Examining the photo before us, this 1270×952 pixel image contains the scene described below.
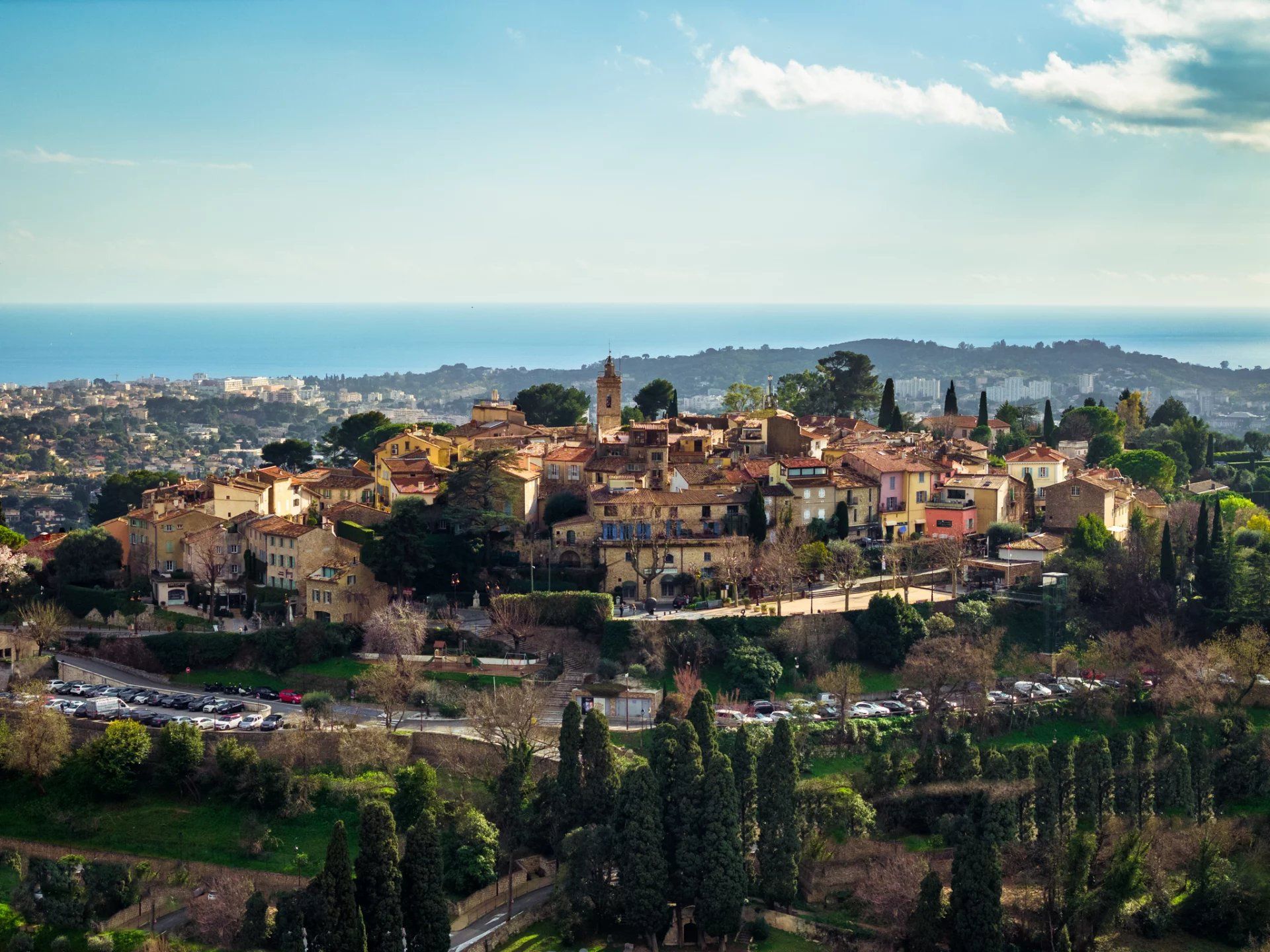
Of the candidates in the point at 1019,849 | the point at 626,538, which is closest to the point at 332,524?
the point at 626,538

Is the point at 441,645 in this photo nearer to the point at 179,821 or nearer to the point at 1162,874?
the point at 179,821

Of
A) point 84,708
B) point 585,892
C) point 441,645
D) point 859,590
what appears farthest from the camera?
point 859,590

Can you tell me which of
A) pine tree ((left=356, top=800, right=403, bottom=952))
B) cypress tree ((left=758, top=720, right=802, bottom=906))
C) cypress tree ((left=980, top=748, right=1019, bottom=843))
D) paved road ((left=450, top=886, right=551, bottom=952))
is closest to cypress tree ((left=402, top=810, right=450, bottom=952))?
pine tree ((left=356, top=800, right=403, bottom=952))

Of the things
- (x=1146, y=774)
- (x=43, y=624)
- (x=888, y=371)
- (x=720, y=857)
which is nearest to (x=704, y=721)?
(x=720, y=857)

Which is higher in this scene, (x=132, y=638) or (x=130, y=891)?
(x=132, y=638)

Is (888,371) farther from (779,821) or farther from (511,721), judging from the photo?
(779,821)

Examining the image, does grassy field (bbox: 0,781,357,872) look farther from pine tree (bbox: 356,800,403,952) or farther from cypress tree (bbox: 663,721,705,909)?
Answer: cypress tree (bbox: 663,721,705,909)
